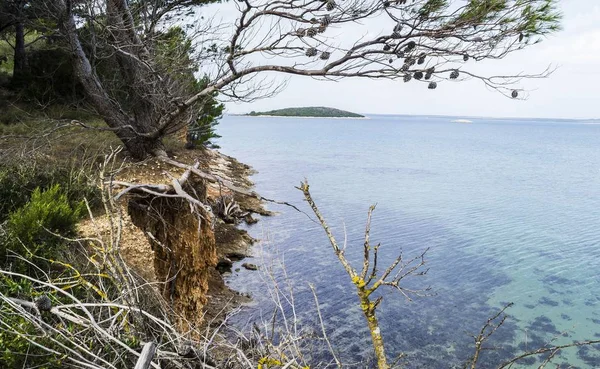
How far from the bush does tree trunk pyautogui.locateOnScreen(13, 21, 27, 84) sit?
38.8 ft

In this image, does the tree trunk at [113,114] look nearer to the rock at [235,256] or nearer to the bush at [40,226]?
the rock at [235,256]

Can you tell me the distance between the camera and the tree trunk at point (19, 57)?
52.8ft

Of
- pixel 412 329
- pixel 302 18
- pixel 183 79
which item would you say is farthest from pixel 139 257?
pixel 183 79

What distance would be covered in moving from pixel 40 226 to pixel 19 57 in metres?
14.3

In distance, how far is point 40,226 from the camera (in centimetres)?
583

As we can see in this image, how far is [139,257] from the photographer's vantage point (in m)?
7.96

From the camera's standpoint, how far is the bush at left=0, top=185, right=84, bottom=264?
5.54 metres

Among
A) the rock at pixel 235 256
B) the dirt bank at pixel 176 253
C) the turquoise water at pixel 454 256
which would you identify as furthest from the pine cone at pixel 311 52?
the rock at pixel 235 256

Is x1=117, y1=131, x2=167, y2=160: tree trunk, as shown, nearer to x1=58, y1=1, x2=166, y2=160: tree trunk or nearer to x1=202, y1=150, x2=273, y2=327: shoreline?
x1=58, y1=1, x2=166, y2=160: tree trunk

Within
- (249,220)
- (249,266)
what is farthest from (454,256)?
(249,220)

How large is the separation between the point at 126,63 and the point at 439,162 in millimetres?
28809

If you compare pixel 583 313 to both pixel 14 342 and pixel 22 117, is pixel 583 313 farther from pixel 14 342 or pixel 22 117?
pixel 22 117

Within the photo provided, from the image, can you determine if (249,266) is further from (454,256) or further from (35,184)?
(454,256)

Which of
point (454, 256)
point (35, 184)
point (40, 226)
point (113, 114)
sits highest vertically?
point (113, 114)
